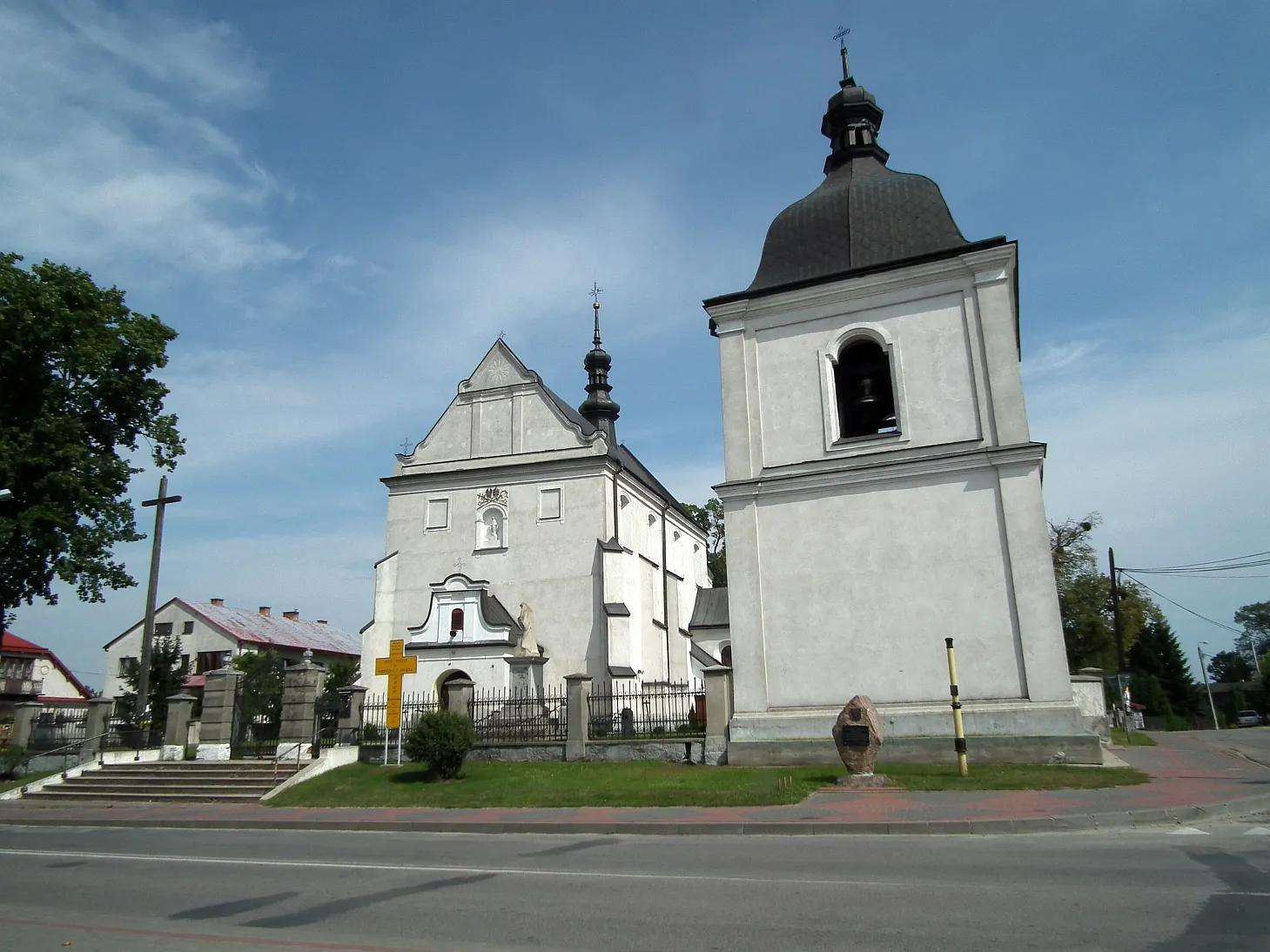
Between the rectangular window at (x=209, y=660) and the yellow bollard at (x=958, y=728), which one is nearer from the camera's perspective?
the yellow bollard at (x=958, y=728)

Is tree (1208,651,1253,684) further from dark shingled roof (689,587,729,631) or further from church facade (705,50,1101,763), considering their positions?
church facade (705,50,1101,763)

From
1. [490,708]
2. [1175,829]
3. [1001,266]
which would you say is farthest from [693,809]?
[1001,266]

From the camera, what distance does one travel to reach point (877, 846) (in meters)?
9.20

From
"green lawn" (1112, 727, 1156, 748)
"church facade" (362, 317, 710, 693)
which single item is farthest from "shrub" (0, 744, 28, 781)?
"green lawn" (1112, 727, 1156, 748)

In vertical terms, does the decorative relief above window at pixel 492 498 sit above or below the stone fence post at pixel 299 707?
above

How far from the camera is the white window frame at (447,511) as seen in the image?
32.7 metres

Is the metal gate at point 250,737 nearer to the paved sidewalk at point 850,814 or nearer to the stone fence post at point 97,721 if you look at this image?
the stone fence post at point 97,721

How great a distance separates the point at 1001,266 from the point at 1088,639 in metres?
30.9

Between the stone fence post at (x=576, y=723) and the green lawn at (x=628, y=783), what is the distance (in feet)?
1.67

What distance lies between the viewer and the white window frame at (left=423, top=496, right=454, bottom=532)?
1288 inches

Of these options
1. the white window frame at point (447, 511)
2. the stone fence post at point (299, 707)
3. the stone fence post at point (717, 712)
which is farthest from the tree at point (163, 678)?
the stone fence post at point (717, 712)

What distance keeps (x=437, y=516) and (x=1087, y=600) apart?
30.9 metres

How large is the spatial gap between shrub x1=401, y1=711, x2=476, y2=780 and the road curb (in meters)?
3.01

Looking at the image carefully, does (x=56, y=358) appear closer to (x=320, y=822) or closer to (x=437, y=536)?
(x=437, y=536)
